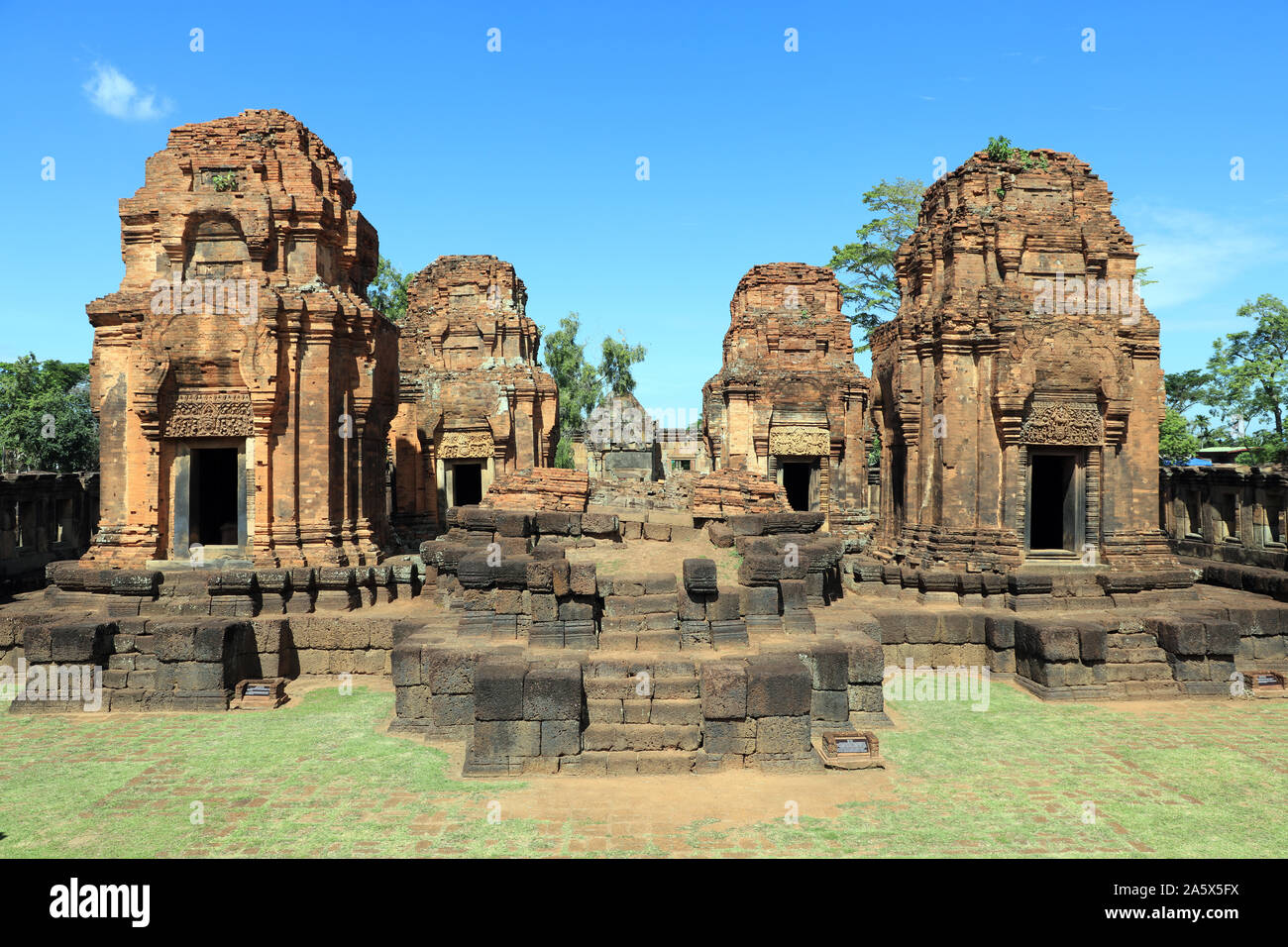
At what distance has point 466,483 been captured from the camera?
20.3 metres

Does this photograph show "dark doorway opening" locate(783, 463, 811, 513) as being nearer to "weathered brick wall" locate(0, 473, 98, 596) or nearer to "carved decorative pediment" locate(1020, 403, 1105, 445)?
"carved decorative pediment" locate(1020, 403, 1105, 445)

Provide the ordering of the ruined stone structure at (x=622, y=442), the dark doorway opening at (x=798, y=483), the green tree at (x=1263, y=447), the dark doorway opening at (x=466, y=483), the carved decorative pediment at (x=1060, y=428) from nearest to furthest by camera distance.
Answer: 1. the carved decorative pediment at (x=1060, y=428)
2. the dark doorway opening at (x=466, y=483)
3. the dark doorway opening at (x=798, y=483)
4. the green tree at (x=1263, y=447)
5. the ruined stone structure at (x=622, y=442)

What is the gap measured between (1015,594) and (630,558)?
6.23m

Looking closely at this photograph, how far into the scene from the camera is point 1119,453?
12.7 metres

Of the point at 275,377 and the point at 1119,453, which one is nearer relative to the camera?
the point at 275,377

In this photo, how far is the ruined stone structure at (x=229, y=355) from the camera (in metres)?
11.7

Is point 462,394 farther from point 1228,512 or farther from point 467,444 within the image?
point 1228,512

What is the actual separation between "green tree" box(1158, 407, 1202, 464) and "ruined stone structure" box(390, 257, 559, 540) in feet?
73.4

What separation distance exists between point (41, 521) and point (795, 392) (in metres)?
17.7

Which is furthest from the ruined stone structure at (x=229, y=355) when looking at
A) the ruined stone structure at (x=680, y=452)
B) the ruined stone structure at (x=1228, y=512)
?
the ruined stone structure at (x=680, y=452)

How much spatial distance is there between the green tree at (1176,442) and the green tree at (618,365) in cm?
2401

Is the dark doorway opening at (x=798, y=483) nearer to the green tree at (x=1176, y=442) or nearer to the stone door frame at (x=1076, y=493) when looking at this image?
the stone door frame at (x=1076, y=493)

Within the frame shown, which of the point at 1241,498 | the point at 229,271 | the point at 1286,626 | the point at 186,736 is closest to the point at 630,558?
the point at 186,736
